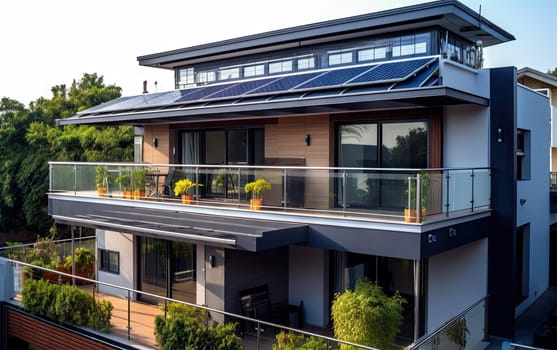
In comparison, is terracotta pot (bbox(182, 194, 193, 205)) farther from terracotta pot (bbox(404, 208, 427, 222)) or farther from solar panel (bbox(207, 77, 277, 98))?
terracotta pot (bbox(404, 208, 427, 222))

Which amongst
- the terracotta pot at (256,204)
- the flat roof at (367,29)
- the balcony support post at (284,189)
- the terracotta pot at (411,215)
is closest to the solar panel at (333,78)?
the flat roof at (367,29)

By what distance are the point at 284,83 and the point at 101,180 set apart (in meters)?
6.91

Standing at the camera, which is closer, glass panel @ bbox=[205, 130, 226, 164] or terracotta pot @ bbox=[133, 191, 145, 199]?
terracotta pot @ bbox=[133, 191, 145, 199]

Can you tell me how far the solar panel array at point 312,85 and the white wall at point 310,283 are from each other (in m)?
4.50

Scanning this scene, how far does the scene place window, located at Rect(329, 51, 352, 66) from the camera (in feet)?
52.2

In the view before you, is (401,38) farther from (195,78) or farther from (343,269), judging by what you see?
(195,78)

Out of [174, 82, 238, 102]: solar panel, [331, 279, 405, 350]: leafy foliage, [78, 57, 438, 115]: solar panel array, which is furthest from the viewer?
[174, 82, 238, 102]: solar panel

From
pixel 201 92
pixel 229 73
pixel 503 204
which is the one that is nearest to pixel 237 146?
pixel 201 92

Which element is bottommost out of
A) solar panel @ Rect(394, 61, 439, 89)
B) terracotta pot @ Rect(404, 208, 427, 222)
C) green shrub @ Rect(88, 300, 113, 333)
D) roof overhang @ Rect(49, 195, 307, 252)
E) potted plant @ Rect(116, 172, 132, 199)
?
green shrub @ Rect(88, 300, 113, 333)

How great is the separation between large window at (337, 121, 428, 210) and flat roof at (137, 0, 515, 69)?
296cm

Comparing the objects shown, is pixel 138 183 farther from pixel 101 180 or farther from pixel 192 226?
pixel 192 226

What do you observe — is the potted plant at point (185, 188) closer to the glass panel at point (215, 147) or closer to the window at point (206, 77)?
the glass panel at point (215, 147)

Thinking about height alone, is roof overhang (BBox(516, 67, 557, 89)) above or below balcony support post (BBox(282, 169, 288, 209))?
above

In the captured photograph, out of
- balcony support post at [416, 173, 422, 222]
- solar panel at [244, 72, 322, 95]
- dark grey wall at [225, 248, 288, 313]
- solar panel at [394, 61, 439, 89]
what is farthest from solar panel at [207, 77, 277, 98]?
balcony support post at [416, 173, 422, 222]
